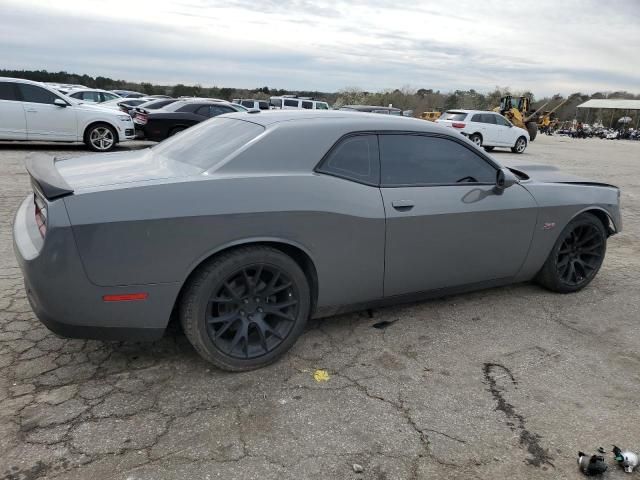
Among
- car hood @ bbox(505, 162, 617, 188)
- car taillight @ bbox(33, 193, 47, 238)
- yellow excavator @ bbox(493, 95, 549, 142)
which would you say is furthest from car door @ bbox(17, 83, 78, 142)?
yellow excavator @ bbox(493, 95, 549, 142)

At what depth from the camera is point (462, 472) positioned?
7.54ft

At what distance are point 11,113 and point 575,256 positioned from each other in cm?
1156

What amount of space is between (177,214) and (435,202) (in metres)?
1.76

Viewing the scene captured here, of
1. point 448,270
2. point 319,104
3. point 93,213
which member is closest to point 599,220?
point 448,270

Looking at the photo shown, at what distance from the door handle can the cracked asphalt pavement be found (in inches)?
35.8

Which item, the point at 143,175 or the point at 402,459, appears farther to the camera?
the point at 143,175

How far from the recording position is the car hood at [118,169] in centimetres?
277

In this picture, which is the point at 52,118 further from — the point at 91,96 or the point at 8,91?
the point at 91,96

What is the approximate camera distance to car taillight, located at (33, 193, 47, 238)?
255 cm

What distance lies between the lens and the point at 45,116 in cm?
1134

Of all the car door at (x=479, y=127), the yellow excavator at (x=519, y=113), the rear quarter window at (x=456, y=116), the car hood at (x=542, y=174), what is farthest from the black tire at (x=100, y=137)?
the yellow excavator at (x=519, y=113)

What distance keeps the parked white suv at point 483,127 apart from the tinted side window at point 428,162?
600 inches

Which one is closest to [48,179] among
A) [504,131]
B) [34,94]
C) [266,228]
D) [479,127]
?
[266,228]

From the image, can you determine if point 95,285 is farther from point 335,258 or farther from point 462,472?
point 462,472
